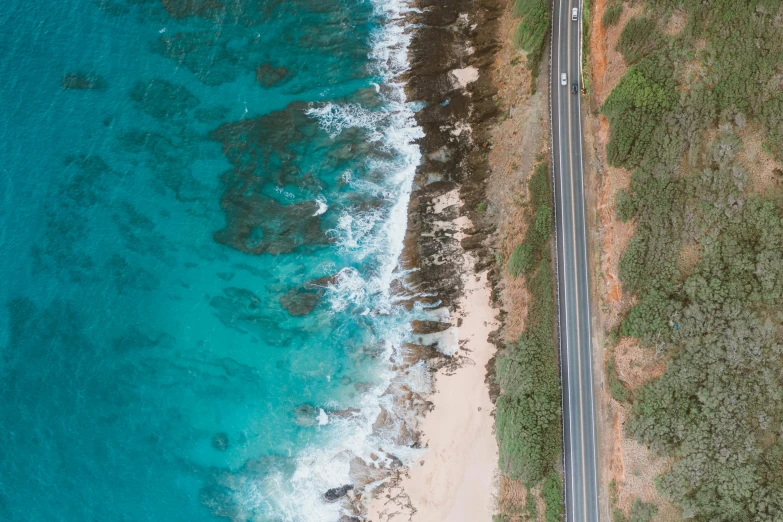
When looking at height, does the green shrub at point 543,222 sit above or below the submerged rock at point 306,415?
above

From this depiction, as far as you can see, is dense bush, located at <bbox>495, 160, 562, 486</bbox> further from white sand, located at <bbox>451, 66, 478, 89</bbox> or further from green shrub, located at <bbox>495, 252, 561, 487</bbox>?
white sand, located at <bbox>451, 66, 478, 89</bbox>

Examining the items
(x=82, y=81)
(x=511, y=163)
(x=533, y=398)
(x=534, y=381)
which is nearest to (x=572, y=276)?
(x=534, y=381)

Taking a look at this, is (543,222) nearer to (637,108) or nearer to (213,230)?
(637,108)

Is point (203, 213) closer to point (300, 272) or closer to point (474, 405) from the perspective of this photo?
point (300, 272)

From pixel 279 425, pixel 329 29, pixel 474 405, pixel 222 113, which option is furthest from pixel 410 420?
pixel 329 29

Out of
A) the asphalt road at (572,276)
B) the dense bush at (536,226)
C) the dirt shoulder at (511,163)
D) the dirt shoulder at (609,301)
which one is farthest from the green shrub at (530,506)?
the dense bush at (536,226)

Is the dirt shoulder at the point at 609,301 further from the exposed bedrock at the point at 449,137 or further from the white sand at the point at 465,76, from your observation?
the white sand at the point at 465,76
